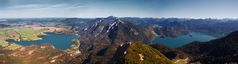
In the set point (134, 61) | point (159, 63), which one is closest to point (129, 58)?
point (134, 61)

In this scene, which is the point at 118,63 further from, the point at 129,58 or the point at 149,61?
the point at 149,61

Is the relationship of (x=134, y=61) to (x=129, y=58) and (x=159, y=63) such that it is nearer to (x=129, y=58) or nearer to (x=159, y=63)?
(x=129, y=58)

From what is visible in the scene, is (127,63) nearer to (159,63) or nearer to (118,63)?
(118,63)

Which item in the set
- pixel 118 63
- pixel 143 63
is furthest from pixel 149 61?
pixel 118 63

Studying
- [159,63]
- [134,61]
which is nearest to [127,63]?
[134,61]

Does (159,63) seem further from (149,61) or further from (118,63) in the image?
(118,63)
